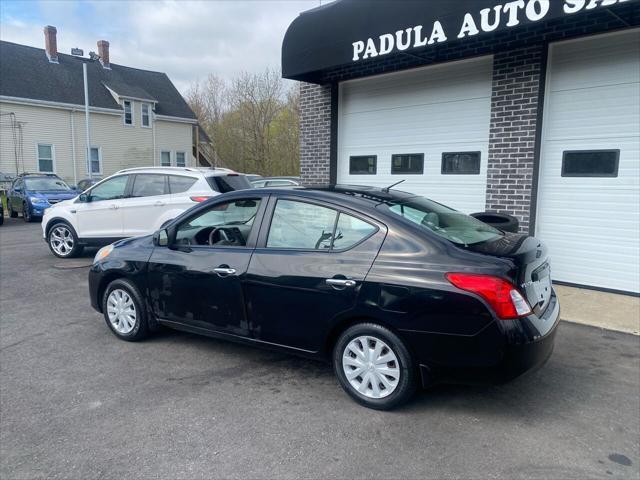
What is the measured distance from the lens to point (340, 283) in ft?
11.4

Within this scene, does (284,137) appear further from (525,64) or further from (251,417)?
(251,417)

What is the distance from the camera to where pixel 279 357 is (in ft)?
14.8

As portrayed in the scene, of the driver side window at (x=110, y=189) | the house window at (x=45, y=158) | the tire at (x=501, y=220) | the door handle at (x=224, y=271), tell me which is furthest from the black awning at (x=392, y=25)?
the house window at (x=45, y=158)

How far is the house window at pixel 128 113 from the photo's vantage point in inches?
1144

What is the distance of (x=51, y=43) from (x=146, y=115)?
6.27m

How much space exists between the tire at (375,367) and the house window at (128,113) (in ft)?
96.2

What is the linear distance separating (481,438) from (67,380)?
329 cm

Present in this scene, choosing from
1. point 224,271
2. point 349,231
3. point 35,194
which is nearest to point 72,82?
point 35,194

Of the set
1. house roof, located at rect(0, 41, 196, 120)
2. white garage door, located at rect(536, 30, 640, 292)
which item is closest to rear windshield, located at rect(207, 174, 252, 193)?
white garage door, located at rect(536, 30, 640, 292)

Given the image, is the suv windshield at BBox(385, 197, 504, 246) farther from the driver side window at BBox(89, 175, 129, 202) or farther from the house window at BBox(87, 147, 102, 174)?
the house window at BBox(87, 147, 102, 174)

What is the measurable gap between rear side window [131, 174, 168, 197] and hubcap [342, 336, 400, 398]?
6.07m

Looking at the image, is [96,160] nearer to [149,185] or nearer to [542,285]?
[149,185]

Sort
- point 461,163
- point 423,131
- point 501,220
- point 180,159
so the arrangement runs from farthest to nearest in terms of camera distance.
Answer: point 180,159 → point 423,131 → point 461,163 → point 501,220

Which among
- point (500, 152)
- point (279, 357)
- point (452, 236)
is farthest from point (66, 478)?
point (500, 152)
